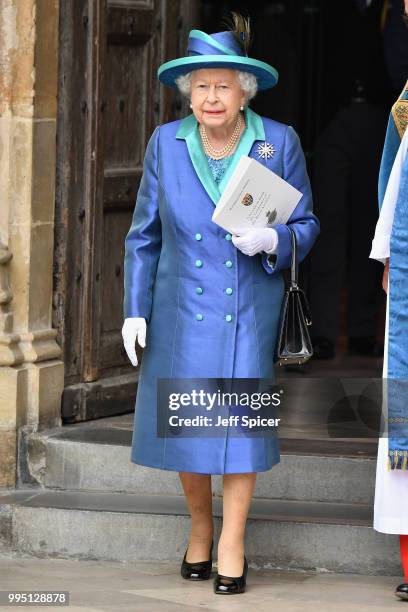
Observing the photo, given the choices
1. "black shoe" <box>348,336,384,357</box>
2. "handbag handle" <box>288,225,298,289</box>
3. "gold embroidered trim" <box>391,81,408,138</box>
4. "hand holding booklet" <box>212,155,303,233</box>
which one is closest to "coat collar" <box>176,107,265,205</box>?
"hand holding booklet" <box>212,155,303,233</box>

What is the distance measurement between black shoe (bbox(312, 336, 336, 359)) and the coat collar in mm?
3130

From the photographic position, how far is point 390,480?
5340 millimetres

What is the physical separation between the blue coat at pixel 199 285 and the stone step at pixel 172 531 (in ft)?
1.60

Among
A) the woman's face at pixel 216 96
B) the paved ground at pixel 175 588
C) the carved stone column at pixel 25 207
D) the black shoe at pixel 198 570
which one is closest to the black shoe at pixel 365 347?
the carved stone column at pixel 25 207

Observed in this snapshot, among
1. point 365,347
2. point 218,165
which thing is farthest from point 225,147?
point 365,347

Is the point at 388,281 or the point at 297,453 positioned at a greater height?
the point at 388,281

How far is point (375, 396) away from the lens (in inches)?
299

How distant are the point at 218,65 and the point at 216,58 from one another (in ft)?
0.14

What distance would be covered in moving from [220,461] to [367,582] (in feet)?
2.58

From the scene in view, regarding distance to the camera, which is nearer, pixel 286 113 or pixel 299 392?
pixel 299 392

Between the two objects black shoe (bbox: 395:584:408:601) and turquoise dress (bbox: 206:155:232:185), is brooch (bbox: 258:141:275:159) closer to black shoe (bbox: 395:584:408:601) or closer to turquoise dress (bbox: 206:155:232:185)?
turquoise dress (bbox: 206:155:232:185)

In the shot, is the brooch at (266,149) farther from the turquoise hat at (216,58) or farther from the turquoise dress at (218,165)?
the turquoise hat at (216,58)

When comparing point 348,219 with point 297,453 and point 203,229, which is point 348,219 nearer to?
point 297,453

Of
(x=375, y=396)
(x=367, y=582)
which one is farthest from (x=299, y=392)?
(x=367, y=582)
